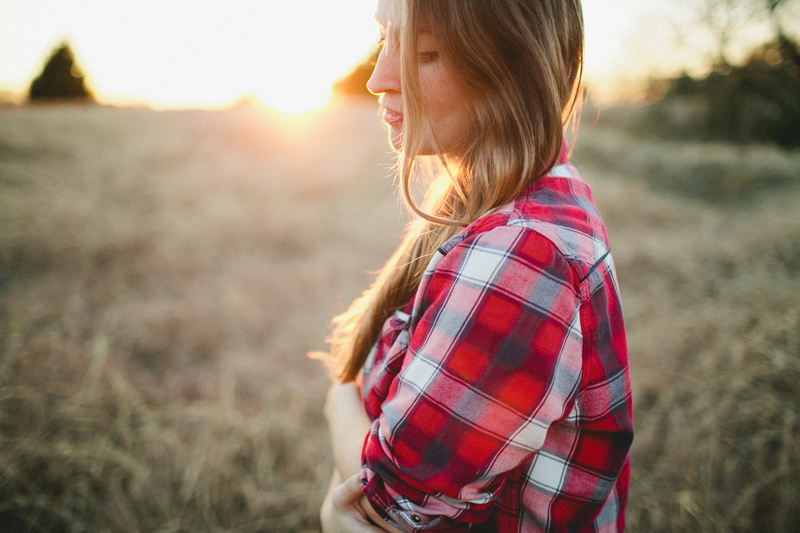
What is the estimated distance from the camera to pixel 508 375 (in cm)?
58

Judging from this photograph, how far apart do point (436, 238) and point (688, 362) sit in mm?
3167

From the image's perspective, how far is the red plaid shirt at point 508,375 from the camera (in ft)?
1.87

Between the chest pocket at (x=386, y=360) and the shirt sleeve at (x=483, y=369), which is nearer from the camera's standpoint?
the shirt sleeve at (x=483, y=369)

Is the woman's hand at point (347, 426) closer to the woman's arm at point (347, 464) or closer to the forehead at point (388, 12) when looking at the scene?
the woman's arm at point (347, 464)

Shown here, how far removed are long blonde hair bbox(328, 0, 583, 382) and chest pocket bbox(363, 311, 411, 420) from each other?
0.25 metres

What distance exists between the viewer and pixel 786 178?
7609 millimetres

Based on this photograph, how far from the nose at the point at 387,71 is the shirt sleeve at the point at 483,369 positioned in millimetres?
456

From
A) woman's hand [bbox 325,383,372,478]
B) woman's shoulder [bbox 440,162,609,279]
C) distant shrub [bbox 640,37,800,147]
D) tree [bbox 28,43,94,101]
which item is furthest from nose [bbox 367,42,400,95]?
tree [bbox 28,43,94,101]

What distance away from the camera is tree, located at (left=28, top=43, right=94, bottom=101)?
1945 cm

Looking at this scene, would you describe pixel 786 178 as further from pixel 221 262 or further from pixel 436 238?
pixel 221 262

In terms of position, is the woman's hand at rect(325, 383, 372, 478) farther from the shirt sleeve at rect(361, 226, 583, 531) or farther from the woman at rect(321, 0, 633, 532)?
the shirt sleeve at rect(361, 226, 583, 531)

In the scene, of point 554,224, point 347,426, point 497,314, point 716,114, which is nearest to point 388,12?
point 554,224

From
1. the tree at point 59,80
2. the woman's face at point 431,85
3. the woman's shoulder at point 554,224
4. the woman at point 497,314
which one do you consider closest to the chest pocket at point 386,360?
the woman at point 497,314

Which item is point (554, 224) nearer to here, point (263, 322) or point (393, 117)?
point (393, 117)
